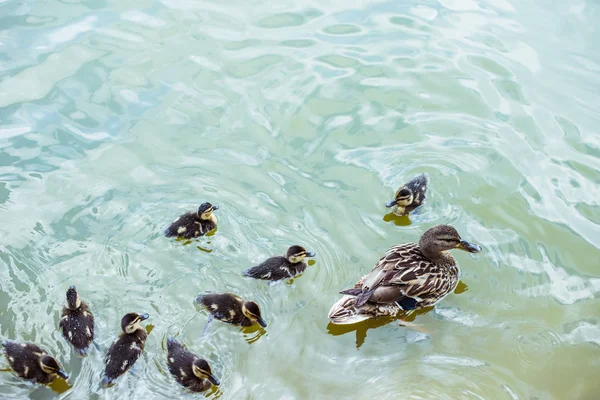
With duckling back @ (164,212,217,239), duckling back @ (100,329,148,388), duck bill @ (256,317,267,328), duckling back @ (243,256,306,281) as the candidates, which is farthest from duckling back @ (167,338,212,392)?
duckling back @ (164,212,217,239)

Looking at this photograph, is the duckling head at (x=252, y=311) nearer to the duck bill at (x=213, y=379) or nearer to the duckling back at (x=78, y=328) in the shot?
the duck bill at (x=213, y=379)

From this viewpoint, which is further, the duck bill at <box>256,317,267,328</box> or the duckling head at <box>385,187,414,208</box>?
the duckling head at <box>385,187,414,208</box>

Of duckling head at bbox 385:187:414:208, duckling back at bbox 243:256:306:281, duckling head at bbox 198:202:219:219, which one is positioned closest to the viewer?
duckling back at bbox 243:256:306:281

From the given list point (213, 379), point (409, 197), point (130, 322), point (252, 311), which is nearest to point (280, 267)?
point (252, 311)

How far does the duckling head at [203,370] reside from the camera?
338 centimetres

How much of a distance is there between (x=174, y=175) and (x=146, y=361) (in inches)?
61.2

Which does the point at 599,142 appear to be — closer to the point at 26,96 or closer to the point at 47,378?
the point at 47,378

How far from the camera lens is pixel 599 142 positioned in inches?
200

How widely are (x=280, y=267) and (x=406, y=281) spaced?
0.76 metres

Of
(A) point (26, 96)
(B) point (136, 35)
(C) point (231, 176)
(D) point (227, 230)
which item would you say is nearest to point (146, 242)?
(D) point (227, 230)

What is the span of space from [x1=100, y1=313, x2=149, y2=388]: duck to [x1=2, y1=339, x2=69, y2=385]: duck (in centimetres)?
23

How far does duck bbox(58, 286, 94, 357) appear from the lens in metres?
3.54

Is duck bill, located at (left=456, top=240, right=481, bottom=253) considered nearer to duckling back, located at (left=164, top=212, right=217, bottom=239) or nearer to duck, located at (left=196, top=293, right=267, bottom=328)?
duck, located at (left=196, top=293, right=267, bottom=328)

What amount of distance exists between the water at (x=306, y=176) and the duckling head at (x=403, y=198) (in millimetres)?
151
